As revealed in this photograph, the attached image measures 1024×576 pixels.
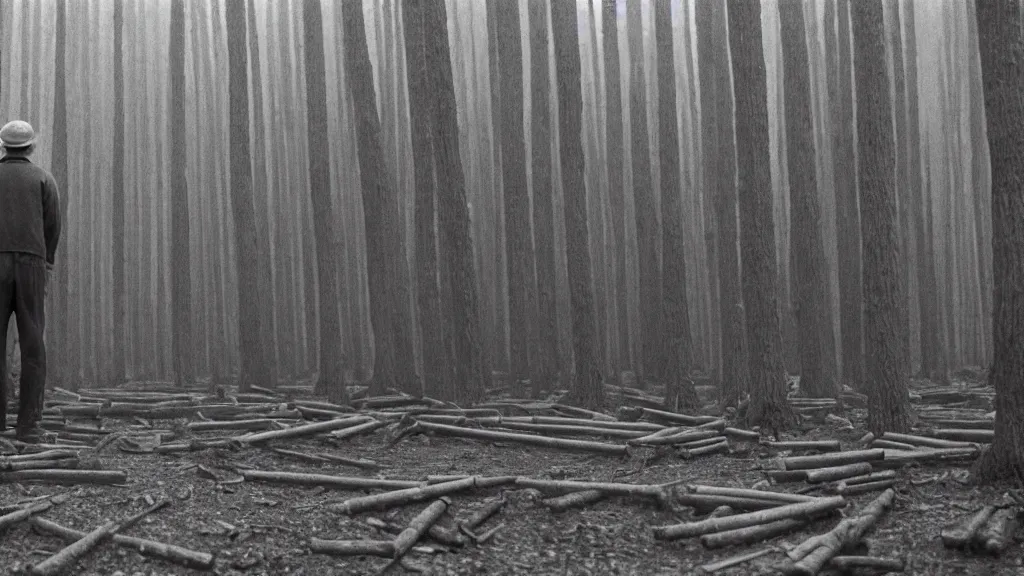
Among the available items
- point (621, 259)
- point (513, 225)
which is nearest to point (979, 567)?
point (513, 225)

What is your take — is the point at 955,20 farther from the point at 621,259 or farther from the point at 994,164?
the point at 994,164

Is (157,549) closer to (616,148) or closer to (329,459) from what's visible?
(329,459)

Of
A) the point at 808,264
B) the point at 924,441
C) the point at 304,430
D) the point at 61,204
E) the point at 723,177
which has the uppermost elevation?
the point at 61,204

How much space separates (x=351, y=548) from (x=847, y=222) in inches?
382

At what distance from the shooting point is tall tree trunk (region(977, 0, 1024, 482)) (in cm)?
509

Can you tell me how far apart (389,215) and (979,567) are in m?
8.11

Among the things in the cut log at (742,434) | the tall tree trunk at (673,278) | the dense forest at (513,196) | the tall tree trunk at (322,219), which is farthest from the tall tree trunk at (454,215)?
the cut log at (742,434)

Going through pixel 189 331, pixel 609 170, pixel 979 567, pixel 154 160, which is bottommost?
pixel 979 567

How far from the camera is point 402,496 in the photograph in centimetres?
504

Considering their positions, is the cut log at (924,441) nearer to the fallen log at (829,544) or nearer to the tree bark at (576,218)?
the fallen log at (829,544)

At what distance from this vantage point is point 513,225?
11586mm

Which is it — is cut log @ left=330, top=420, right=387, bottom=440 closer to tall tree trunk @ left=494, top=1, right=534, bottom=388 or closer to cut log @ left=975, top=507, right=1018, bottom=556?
cut log @ left=975, top=507, right=1018, bottom=556

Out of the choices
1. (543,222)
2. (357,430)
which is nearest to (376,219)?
(543,222)

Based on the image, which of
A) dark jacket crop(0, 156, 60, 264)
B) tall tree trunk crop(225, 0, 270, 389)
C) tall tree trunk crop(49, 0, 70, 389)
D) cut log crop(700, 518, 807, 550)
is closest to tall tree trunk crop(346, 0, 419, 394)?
tall tree trunk crop(225, 0, 270, 389)
